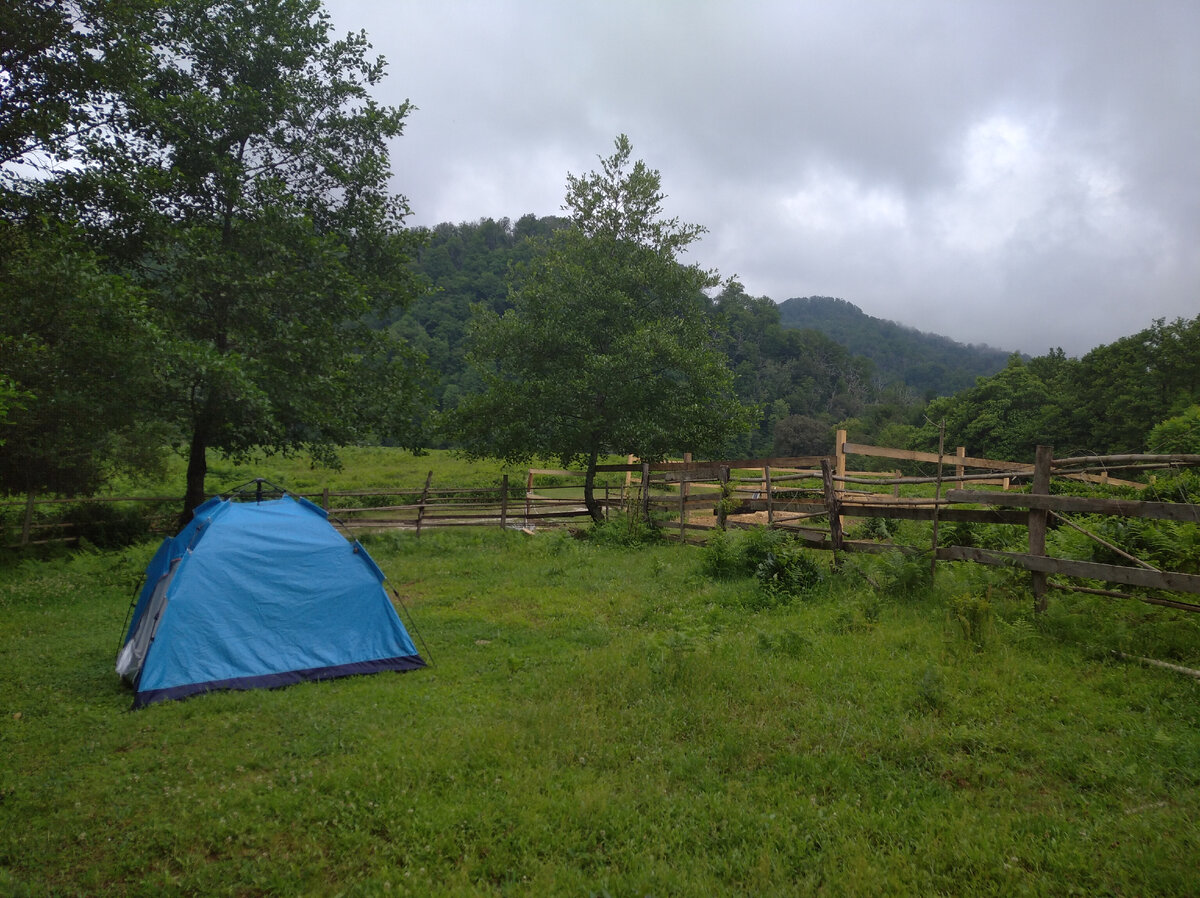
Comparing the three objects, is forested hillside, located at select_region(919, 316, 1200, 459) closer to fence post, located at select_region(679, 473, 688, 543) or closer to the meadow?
fence post, located at select_region(679, 473, 688, 543)

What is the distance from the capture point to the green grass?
3.47 metres

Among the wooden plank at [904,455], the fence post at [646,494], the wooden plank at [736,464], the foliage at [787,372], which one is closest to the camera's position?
the wooden plank at [736,464]

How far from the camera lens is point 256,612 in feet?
21.5

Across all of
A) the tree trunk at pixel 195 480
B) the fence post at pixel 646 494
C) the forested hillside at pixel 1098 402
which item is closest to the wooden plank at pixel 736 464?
the fence post at pixel 646 494

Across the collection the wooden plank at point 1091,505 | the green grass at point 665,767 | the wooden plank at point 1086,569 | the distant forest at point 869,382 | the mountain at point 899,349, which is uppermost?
the mountain at point 899,349

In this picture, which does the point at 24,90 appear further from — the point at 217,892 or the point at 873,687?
the point at 873,687

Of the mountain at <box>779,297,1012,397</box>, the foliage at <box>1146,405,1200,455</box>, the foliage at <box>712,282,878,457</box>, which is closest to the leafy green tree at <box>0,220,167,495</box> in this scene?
the foliage at <box>1146,405,1200,455</box>

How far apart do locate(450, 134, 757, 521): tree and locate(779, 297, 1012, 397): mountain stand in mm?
60540

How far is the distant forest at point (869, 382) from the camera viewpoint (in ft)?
91.5

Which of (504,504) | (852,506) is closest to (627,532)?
(504,504)

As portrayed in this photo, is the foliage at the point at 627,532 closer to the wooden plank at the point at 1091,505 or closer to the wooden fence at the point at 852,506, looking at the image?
the wooden fence at the point at 852,506

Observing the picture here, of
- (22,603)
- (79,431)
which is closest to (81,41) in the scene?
(79,431)

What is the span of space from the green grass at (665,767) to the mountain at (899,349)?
2801 inches

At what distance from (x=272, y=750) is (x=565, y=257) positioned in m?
14.9
